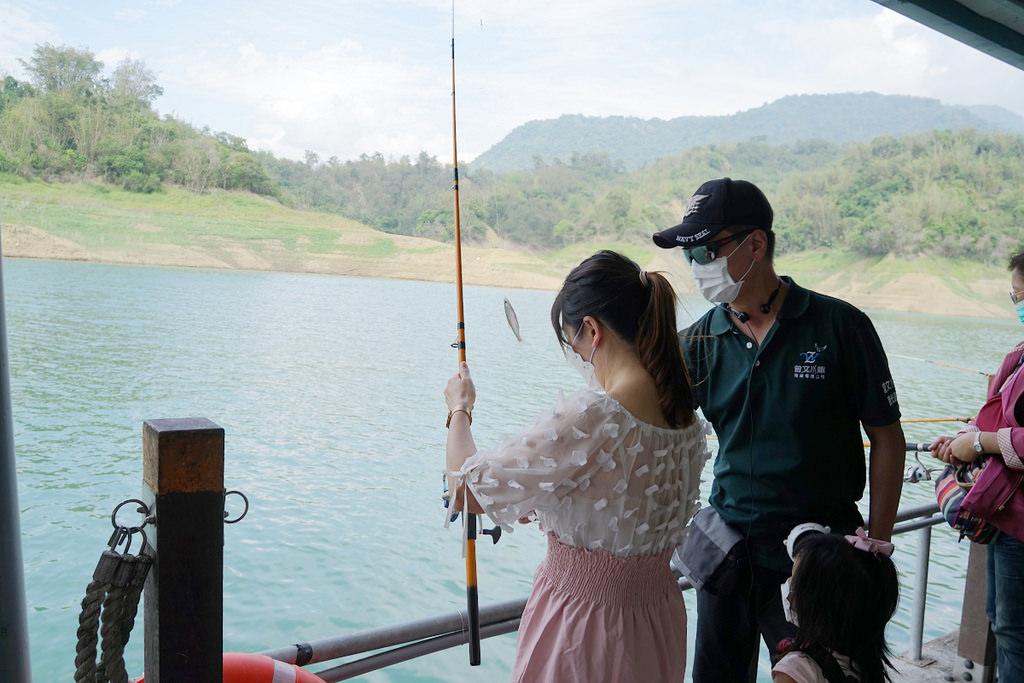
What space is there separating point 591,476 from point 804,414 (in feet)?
1.77

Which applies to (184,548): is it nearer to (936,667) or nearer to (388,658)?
(388,658)

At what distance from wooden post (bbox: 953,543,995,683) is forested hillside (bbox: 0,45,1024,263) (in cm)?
491

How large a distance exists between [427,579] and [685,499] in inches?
238

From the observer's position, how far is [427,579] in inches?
272

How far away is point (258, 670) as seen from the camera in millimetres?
1254

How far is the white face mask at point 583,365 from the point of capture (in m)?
1.26

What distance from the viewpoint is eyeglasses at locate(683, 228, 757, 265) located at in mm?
1562

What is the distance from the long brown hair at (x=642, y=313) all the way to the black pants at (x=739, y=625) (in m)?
0.51

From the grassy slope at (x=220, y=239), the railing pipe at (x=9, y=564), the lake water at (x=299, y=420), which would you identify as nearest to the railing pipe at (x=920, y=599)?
the lake water at (x=299, y=420)

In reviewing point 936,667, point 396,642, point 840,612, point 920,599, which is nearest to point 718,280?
point 840,612

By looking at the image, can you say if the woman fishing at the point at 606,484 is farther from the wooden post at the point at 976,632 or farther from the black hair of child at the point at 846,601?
the wooden post at the point at 976,632

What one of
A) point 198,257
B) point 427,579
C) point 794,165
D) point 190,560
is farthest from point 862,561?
point 794,165

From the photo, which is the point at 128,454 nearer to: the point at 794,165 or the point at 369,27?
the point at 369,27

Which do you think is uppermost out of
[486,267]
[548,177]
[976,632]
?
[548,177]
